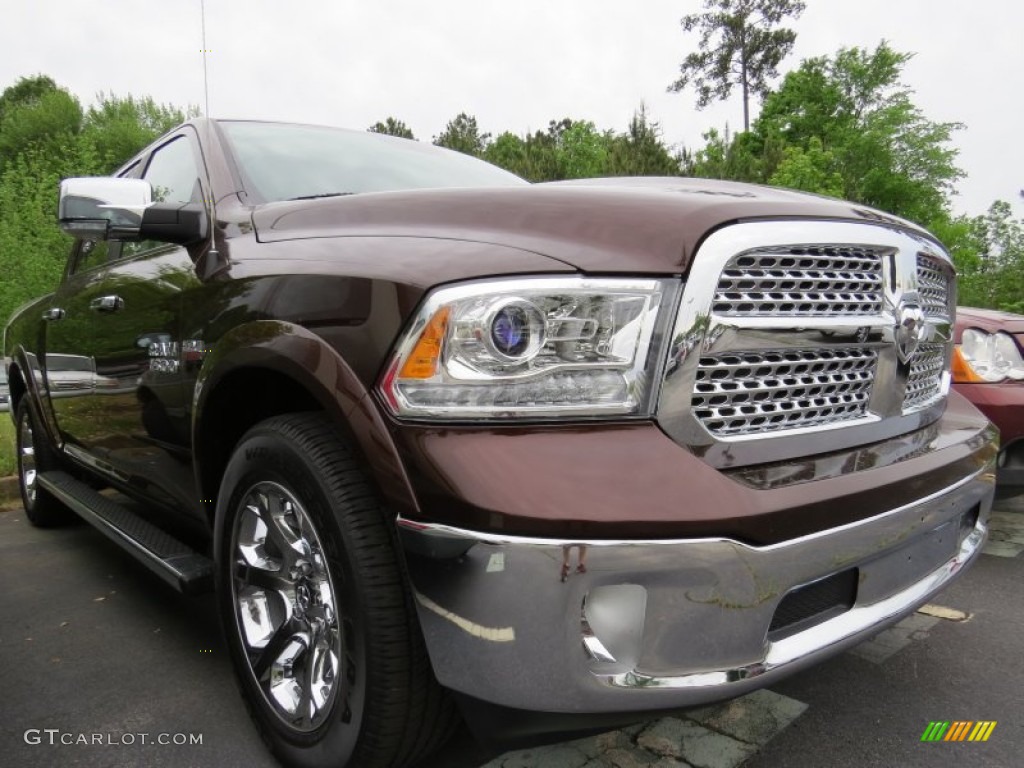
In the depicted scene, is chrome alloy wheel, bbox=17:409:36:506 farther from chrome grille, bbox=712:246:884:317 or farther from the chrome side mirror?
Result: chrome grille, bbox=712:246:884:317

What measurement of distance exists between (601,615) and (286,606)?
87 centimetres

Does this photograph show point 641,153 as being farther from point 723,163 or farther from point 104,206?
point 104,206

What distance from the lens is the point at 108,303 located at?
2.69 m

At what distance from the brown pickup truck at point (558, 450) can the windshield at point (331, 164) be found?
0.93 feet

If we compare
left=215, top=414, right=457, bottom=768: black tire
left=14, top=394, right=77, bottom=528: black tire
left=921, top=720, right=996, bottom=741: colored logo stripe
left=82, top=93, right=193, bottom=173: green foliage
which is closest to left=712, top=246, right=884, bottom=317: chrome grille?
left=215, top=414, right=457, bottom=768: black tire

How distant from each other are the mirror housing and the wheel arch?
0.44 meters

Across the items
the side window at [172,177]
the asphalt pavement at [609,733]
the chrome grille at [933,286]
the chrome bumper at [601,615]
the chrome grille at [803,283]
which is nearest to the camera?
the chrome bumper at [601,615]

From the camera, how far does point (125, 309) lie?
2582 mm

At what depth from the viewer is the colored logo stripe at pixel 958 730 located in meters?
1.90

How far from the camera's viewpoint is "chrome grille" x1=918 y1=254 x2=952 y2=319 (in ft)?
6.36

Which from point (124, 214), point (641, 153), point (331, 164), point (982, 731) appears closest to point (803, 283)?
point (982, 731)

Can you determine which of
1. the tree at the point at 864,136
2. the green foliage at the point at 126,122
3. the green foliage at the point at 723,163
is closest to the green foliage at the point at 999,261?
the tree at the point at 864,136

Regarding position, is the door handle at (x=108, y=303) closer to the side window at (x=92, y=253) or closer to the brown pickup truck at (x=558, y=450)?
the side window at (x=92, y=253)

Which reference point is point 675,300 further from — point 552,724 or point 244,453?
point 244,453
